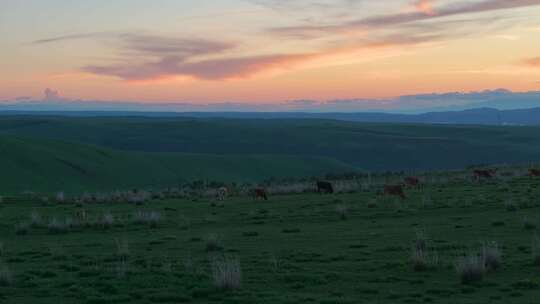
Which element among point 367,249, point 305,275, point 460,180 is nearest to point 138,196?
point 460,180

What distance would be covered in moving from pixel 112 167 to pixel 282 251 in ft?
225

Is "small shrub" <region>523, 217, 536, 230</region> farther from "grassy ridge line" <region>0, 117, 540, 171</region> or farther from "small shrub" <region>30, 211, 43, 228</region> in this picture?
"grassy ridge line" <region>0, 117, 540, 171</region>

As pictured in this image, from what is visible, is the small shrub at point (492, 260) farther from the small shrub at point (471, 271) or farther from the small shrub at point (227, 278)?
the small shrub at point (227, 278)

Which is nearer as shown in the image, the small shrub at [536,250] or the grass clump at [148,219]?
the small shrub at [536,250]

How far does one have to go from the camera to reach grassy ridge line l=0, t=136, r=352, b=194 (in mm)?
70138

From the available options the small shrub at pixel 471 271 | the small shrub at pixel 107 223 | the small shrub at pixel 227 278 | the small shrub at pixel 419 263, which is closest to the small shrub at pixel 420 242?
the small shrub at pixel 419 263

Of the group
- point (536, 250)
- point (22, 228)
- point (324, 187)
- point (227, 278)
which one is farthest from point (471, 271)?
point (324, 187)

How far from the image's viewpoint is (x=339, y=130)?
17300cm

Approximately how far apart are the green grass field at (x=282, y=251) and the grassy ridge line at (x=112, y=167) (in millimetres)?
38274

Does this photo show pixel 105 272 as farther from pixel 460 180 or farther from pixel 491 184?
pixel 460 180

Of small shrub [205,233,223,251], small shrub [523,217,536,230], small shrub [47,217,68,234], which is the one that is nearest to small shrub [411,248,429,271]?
small shrub [205,233,223,251]

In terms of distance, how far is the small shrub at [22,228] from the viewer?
78.7 ft

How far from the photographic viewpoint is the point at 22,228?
79.7 ft

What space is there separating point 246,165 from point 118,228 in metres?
76.8
